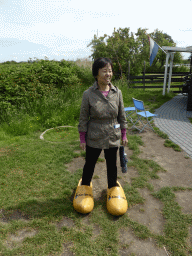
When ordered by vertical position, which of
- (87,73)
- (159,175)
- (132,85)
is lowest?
(159,175)

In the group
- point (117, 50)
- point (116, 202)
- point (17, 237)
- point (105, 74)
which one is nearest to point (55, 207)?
point (17, 237)

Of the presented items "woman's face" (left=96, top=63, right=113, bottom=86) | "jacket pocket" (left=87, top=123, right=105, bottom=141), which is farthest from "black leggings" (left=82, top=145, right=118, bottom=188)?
"woman's face" (left=96, top=63, right=113, bottom=86)

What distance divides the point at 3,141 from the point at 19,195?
2.58 m

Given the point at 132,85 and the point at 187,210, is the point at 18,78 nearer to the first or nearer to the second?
the point at 187,210

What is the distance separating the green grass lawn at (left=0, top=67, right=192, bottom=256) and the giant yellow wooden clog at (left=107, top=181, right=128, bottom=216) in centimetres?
10

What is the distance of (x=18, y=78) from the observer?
291 inches

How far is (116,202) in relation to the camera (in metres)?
2.63

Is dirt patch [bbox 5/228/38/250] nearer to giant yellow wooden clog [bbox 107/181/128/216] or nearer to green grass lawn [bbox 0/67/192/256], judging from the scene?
green grass lawn [bbox 0/67/192/256]

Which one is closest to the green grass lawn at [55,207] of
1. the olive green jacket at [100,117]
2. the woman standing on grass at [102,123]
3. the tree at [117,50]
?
the woman standing on grass at [102,123]

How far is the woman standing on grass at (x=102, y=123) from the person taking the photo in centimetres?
230

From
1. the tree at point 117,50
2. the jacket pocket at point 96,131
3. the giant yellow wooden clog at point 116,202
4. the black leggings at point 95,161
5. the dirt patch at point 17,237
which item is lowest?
the dirt patch at point 17,237

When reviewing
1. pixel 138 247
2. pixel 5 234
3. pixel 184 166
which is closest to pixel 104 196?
pixel 138 247

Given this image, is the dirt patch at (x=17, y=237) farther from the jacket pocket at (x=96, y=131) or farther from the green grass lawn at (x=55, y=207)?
the jacket pocket at (x=96, y=131)

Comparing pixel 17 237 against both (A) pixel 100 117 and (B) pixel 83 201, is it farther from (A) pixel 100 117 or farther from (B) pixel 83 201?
(A) pixel 100 117
